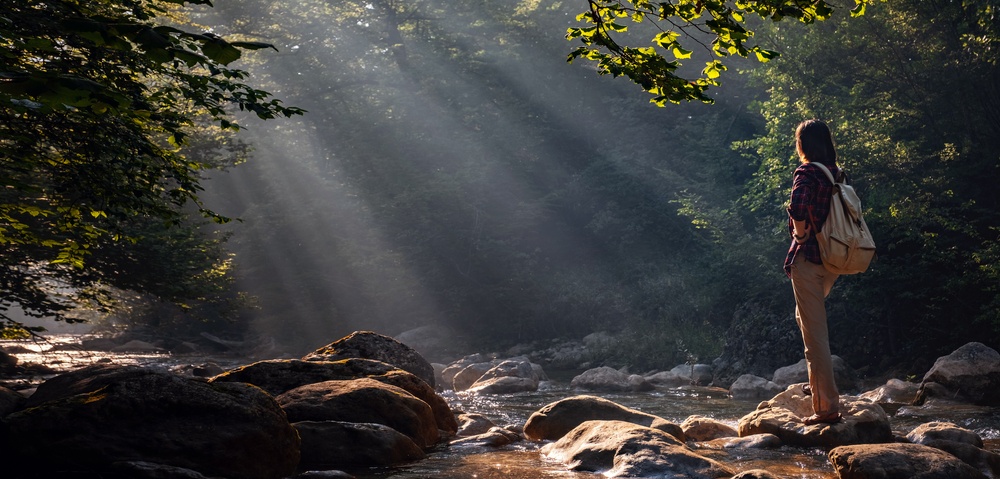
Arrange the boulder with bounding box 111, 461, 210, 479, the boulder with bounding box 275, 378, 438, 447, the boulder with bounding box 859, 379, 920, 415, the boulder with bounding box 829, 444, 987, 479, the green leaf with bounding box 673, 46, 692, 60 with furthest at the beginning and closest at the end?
the boulder with bounding box 859, 379, 920, 415 < the boulder with bounding box 275, 378, 438, 447 < the boulder with bounding box 829, 444, 987, 479 < the green leaf with bounding box 673, 46, 692, 60 < the boulder with bounding box 111, 461, 210, 479

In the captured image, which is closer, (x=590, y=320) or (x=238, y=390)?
(x=238, y=390)

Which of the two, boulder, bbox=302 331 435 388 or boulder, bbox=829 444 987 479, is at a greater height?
boulder, bbox=829 444 987 479

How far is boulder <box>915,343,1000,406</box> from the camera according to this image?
9898mm

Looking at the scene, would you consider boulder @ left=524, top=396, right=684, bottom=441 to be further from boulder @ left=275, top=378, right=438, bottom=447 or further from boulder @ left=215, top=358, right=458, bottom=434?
boulder @ left=275, top=378, right=438, bottom=447

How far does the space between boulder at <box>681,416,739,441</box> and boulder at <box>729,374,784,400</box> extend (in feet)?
18.1

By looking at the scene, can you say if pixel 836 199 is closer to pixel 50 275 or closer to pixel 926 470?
pixel 926 470

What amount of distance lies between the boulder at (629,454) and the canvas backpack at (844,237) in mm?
1747

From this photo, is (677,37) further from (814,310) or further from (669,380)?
(669,380)

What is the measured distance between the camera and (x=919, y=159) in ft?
46.5

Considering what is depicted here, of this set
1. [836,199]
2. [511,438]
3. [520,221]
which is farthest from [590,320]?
[836,199]

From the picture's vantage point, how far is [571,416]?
25.5ft

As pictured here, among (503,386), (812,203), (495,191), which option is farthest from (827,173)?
(495,191)

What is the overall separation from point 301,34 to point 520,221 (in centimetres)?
1294

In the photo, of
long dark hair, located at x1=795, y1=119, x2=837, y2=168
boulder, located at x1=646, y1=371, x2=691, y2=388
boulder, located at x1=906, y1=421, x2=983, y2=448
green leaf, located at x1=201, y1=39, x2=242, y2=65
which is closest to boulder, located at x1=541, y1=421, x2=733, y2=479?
boulder, located at x1=906, y1=421, x2=983, y2=448
